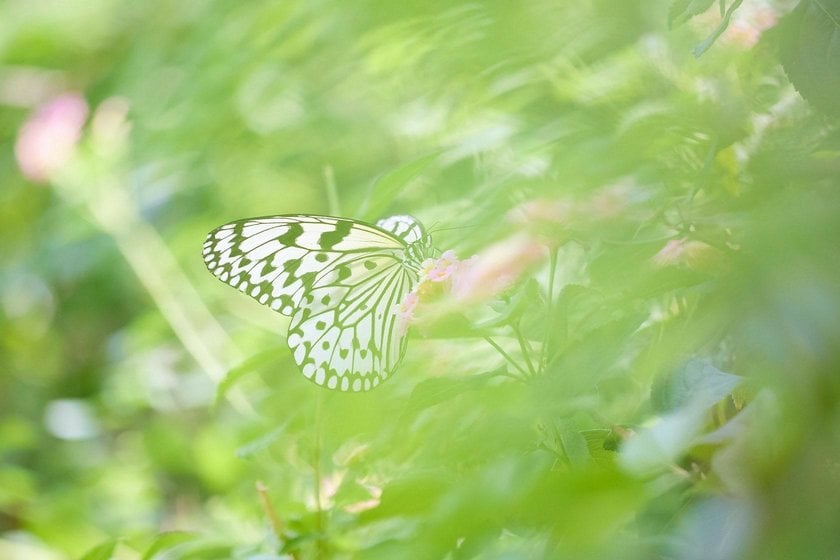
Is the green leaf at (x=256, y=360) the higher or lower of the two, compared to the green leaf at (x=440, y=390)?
lower

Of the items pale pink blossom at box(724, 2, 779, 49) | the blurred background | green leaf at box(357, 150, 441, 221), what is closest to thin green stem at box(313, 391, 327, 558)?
the blurred background

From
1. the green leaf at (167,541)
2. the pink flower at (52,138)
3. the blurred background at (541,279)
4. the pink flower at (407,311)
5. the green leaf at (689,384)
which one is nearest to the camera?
the blurred background at (541,279)

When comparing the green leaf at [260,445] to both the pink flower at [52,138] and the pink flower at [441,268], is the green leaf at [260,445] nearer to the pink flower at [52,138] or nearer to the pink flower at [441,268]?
the pink flower at [441,268]

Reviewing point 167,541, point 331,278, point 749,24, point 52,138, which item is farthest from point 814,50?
point 52,138

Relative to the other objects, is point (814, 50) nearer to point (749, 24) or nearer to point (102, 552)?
point (749, 24)

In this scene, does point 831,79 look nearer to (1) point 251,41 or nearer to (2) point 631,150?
(2) point 631,150

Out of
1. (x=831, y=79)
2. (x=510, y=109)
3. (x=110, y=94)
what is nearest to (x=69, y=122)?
(x=110, y=94)

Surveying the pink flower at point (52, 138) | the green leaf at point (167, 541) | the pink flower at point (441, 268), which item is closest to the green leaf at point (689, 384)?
the pink flower at point (441, 268)
